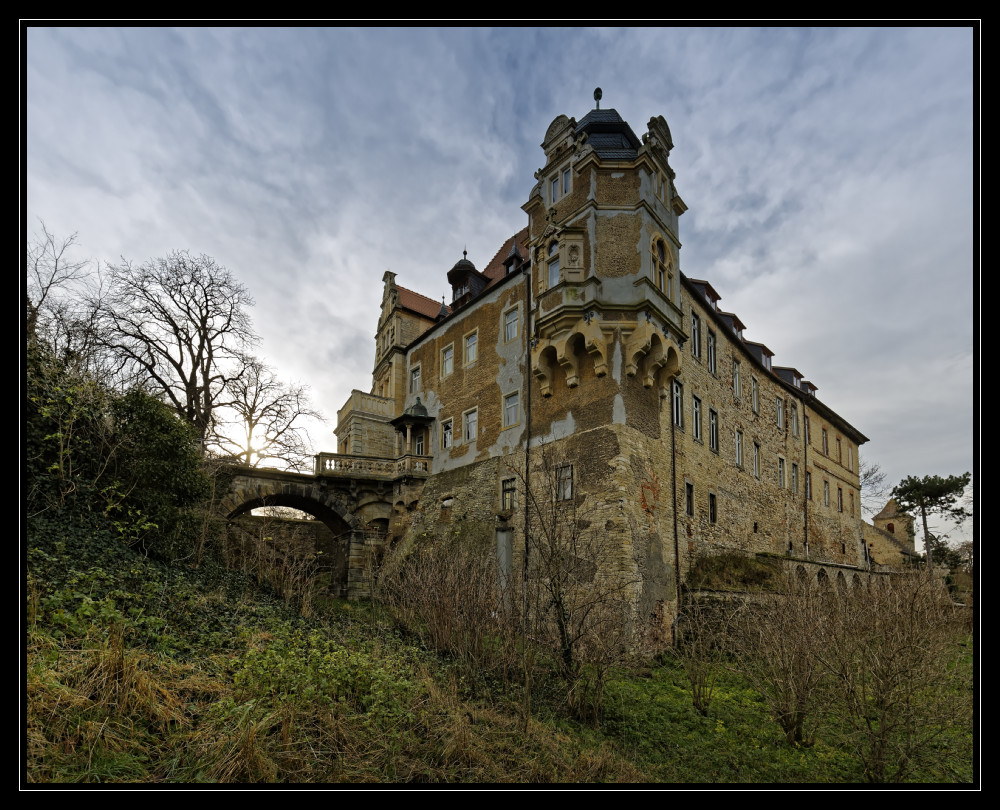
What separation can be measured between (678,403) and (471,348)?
27.4 ft

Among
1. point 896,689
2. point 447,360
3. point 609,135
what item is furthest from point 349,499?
point 896,689

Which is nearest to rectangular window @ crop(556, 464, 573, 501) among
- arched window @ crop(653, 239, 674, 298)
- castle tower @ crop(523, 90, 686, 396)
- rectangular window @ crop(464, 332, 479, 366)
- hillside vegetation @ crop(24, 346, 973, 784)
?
castle tower @ crop(523, 90, 686, 396)

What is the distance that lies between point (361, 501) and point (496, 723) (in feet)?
55.4

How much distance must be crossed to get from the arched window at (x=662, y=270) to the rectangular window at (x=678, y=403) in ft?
10.1

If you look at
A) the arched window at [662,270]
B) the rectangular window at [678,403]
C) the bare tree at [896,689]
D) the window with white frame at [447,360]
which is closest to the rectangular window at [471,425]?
the window with white frame at [447,360]

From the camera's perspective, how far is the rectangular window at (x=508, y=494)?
782 inches

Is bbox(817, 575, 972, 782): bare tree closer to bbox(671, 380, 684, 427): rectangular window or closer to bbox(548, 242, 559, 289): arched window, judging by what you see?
bbox(671, 380, 684, 427): rectangular window

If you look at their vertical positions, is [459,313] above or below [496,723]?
above

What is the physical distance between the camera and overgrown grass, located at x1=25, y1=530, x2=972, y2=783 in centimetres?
557

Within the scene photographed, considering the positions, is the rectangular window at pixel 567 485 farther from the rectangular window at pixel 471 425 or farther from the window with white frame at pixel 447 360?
the window with white frame at pixel 447 360

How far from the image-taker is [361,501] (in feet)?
80.3

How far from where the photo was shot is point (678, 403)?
20.1 m
